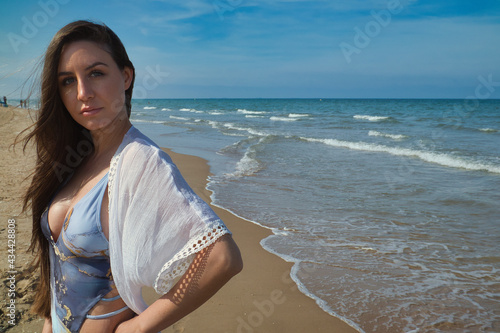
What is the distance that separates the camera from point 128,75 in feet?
5.14

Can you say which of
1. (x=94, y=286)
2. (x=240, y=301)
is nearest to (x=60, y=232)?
(x=94, y=286)

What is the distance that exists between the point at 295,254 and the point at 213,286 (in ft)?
13.5

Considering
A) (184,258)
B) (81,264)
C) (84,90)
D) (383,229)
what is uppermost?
(84,90)

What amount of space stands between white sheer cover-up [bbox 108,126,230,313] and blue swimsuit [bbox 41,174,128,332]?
0.11 metres

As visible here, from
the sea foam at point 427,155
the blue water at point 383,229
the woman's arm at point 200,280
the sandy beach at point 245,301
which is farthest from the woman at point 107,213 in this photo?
the sea foam at point 427,155

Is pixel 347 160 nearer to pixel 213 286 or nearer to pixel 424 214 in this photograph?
pixel 424 214

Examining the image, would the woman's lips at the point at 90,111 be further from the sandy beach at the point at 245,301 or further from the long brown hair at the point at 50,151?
the sandy beach at the point at 245,301

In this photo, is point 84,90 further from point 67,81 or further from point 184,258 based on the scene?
point 184,258

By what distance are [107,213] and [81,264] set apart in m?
0.23

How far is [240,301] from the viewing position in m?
3.96

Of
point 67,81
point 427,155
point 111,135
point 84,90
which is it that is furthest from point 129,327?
point 427,155

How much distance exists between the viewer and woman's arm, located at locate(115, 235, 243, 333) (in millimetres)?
1125

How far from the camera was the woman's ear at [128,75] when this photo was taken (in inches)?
60.7

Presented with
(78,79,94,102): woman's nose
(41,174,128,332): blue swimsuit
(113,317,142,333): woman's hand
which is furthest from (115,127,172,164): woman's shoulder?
(113,317,142,333): woman's hand
